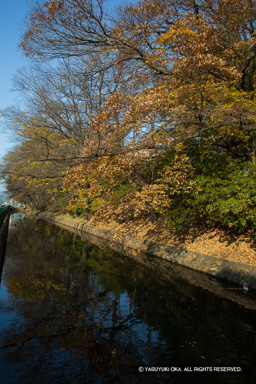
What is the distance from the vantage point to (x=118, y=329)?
661 cm

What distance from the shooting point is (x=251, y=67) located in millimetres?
13891

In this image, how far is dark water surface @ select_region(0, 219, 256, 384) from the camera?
4910 millimetres

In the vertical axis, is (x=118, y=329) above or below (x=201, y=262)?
below

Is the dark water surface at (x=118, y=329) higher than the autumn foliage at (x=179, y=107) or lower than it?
lower

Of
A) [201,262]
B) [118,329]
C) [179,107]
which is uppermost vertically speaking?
[179,107]

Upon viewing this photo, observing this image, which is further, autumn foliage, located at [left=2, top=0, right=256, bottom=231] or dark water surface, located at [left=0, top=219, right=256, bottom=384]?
autumn foliage, located at [left=2, top=0, right=256, bottom=231]

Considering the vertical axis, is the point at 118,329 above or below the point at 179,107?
below

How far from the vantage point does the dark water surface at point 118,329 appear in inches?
193

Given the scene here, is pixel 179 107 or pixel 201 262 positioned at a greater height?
pixel 179 107

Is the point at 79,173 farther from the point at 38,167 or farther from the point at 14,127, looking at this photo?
the point at 14,127

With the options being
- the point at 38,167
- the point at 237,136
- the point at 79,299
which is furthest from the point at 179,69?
the point at 38,167

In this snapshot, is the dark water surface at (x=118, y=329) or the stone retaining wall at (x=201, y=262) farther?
the stone retaining wall at (x=201, y=262)

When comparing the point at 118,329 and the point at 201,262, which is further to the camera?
the point at 201,262

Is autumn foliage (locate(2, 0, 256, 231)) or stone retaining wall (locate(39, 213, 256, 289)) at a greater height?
autumn foliage (locate(2, 0, 256, 231))
